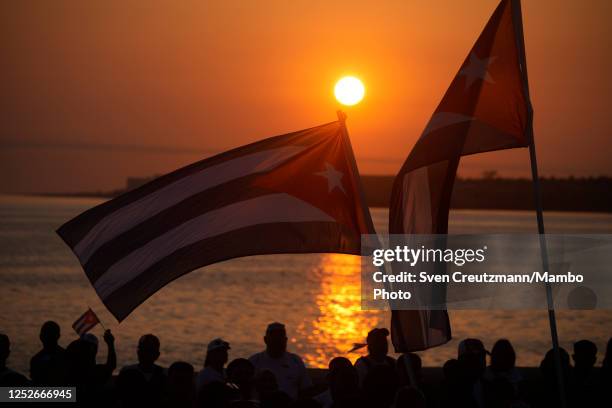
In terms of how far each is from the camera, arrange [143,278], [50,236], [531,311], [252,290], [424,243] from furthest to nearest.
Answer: [50,236]
[252,290]
[531,311]
[143,278]
[424,243]

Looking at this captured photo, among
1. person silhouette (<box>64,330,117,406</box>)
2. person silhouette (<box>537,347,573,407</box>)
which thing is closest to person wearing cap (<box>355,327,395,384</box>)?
person silhouette (<box>537,347,573,407</box>)

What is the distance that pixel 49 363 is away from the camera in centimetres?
873

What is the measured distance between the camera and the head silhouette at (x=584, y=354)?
28.1 ft

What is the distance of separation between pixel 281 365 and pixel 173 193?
1.96m

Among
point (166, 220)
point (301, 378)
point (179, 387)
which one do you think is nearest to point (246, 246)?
point (166, 220)

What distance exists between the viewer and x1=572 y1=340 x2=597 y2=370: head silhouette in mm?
8570

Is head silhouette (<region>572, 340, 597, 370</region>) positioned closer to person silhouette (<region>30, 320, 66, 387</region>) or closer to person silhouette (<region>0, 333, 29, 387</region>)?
person silhouette (<region>30, 320, 66, 387</region>)

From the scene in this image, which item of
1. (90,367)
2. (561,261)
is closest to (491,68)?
(90,367)

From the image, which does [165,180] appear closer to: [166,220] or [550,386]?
[166,220]

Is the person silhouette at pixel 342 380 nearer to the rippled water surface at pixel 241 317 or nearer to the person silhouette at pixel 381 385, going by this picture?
the person silhouette at pixel 381 385

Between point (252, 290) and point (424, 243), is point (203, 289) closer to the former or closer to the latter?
point (252, 290)

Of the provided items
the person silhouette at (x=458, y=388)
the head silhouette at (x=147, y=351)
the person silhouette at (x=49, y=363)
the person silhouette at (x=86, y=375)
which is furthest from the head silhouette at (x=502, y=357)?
the person silhouette at (x=49, y=363)

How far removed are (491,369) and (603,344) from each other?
135ft

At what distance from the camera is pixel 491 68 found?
26.0 ft
